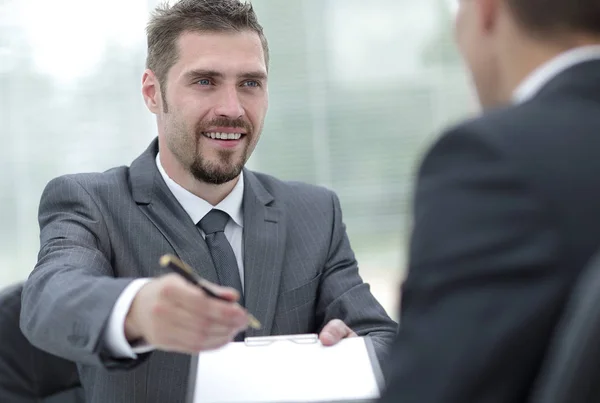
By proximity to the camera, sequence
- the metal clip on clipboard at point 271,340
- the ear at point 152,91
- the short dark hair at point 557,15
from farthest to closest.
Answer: the ear at point 152,91 → the metal clip on clipboard at point 271,340 → the short dark hair at point 557,15

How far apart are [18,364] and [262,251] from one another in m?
0.56

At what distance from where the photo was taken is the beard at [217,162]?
5.93 ft

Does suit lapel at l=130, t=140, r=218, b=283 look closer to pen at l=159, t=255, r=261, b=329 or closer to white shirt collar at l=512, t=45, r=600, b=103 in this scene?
pen at l=159, t=255, r=261, b=329

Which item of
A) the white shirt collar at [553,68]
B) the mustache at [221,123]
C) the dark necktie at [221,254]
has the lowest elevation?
the dark necktie at [221,254]

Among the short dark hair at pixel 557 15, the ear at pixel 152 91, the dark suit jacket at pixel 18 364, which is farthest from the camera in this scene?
the ear at pixel 152 91

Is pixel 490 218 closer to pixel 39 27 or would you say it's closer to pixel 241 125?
pixel 241 125

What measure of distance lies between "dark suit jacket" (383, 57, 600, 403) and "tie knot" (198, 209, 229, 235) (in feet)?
3.67

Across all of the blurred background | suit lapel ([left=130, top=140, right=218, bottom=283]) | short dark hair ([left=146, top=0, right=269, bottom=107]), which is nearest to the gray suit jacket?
suit lapel ([left=130, top=140, right=218, bottom=283])

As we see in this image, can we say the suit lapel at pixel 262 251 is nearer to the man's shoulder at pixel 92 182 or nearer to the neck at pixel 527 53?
the man's shoulder at pixel 92 182

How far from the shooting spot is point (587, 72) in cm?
75

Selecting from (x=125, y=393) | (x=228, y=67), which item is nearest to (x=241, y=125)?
(x=228, y=67)

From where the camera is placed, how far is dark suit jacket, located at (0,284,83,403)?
1.47 metres

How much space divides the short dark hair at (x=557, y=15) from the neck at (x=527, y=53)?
0.04 feet

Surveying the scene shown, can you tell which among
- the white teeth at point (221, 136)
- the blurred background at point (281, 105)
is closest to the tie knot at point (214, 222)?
the white teeth at point (221, 136)
